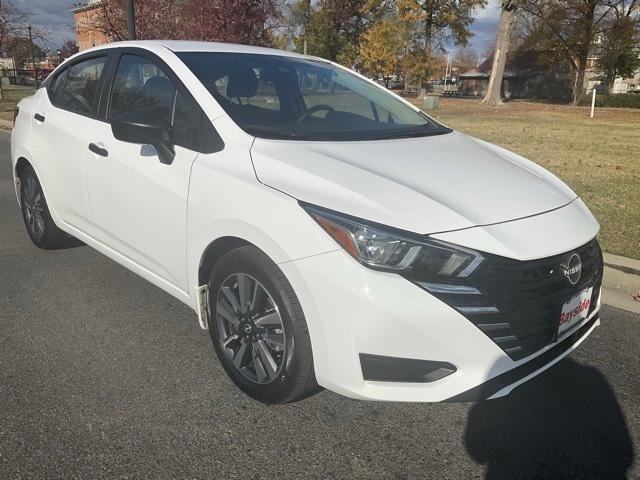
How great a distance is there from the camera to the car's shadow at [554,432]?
228 cm

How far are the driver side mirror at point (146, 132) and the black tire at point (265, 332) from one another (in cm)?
69

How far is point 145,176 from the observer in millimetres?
2980

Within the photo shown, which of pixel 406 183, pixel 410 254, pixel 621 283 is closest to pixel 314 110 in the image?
pixel 406 183

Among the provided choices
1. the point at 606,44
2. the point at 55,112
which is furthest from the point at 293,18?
the point at 55,112

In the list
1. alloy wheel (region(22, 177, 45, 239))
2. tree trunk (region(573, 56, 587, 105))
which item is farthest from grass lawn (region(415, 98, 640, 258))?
tree trunk (region(573, 56, 587, 105))

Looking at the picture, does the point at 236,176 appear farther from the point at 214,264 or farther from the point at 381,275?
the point at 381,275

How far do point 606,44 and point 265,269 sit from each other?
50164 millimetres

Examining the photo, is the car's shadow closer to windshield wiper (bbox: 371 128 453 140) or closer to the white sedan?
the white sedan

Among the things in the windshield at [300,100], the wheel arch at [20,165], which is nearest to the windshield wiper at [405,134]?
the windshield at [300,100]

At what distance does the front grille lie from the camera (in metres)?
2.07

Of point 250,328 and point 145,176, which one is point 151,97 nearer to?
point 145,176

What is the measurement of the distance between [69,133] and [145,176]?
1.13m

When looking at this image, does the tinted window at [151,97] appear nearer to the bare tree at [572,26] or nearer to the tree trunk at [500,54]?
the tree trunk at [500,54]

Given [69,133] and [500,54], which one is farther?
[500,54]
